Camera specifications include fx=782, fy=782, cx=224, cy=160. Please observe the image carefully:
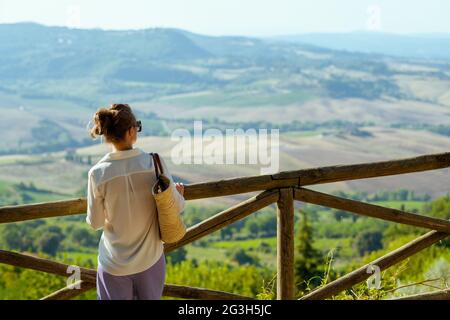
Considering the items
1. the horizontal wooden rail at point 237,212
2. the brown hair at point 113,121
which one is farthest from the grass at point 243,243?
the brown hair at point 113,121

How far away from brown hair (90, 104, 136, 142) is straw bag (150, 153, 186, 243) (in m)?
0.16

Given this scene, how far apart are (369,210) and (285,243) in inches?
20.1

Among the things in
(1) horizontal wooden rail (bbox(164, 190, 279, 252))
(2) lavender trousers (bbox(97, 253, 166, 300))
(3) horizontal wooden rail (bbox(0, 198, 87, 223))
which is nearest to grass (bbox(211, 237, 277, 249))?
(1) horizontal wooden rail (bbox(164, 190, 279, 252))

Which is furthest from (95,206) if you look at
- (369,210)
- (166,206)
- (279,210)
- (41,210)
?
Answer: (369,210)

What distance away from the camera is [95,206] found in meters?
2.90

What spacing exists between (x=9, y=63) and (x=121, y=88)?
63.4 ft

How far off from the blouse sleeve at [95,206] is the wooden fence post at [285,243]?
113 centimetres

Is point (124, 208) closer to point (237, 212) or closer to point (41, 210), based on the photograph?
point (41, 210)

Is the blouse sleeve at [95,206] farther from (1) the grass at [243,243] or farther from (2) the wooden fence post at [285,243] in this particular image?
(1) the grass at [243,243]

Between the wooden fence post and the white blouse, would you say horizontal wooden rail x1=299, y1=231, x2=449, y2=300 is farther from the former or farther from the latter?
the white blouse

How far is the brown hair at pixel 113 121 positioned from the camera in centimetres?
280

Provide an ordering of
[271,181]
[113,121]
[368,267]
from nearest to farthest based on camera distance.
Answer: [113,121] < [271,181] < [368,267]

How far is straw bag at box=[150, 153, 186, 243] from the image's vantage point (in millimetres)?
2864
